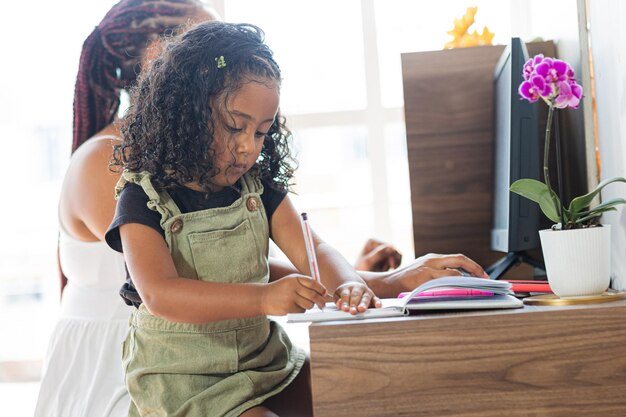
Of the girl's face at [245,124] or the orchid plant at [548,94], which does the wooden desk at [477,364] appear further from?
the girl's face at [245,124]

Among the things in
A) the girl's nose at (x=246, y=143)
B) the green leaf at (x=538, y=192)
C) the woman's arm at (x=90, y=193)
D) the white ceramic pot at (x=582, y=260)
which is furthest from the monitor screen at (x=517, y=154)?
the woman's arm at (x=90, y=193)

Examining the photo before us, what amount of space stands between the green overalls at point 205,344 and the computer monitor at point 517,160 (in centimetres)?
59

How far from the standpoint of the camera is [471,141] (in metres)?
2.10

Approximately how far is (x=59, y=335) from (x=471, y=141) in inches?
44.9

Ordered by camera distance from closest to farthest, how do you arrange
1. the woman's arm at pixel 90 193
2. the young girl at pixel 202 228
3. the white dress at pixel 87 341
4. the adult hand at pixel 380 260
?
the young girl at pixel 202 228, the white dress at pixel 87 341, the woman's arm at pixel 90 193, the adult hand at pixel 380 260

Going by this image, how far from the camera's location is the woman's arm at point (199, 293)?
3.59 feet

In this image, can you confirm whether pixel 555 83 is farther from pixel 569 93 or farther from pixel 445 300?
pixel 445 300

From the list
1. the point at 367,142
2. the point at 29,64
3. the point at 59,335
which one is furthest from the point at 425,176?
the point at 29,64

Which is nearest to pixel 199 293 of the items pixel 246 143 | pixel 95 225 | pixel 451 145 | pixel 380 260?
pixel 246 143

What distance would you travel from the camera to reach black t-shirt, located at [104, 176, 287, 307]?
49.5 inches

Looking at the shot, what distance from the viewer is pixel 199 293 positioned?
1.15m

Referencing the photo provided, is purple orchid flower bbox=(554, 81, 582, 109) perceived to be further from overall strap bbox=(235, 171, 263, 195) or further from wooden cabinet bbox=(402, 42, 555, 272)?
wooden cabinet bbox=(402, 42, 555, 272)

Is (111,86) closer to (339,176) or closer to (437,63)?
(437,63)

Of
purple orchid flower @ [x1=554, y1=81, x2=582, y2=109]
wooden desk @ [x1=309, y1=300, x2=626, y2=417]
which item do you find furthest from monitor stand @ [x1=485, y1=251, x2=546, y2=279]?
wooden desk @ [x1=309, y1=300, x2=626, y2=417]
